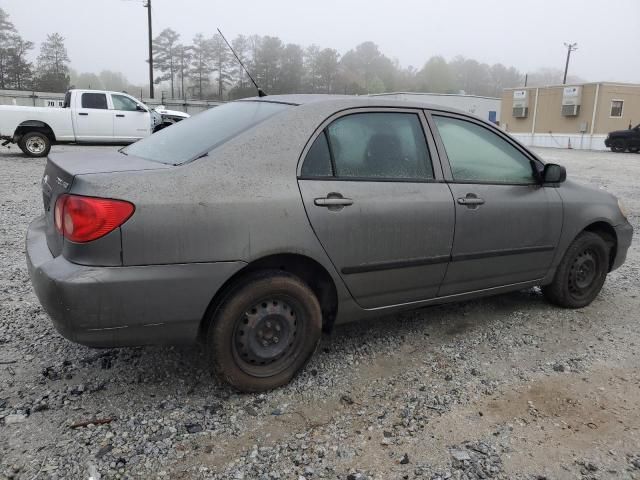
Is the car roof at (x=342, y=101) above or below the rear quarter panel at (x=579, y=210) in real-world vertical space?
above

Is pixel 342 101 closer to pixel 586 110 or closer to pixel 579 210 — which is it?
pixel 579 210

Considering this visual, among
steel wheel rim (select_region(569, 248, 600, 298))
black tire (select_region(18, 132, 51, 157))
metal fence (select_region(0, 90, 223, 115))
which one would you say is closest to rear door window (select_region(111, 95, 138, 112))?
black tire (select_region(18, 132, 51, 157))

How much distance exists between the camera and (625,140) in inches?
1037

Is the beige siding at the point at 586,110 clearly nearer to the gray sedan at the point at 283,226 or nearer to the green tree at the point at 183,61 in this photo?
the gray sedan at the point at 283,226

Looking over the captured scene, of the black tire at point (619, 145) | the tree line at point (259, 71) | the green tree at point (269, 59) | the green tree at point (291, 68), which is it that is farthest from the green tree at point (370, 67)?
the black tire at point (619, 145)

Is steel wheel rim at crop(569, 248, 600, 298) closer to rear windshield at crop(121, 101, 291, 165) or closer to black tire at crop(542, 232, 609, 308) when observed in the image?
black tire at crop(542, 232, 609, 308)

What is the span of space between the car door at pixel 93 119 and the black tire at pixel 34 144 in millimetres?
798

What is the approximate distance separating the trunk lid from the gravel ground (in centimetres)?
85

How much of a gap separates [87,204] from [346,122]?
4.91 ft

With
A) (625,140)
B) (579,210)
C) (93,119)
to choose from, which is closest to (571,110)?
(625,140)

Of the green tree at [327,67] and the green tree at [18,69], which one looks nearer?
the green tree at [18,69]

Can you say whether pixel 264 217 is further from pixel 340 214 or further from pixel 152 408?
pixel 152 408

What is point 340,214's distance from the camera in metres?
2.81

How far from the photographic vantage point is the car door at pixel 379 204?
111 inches
